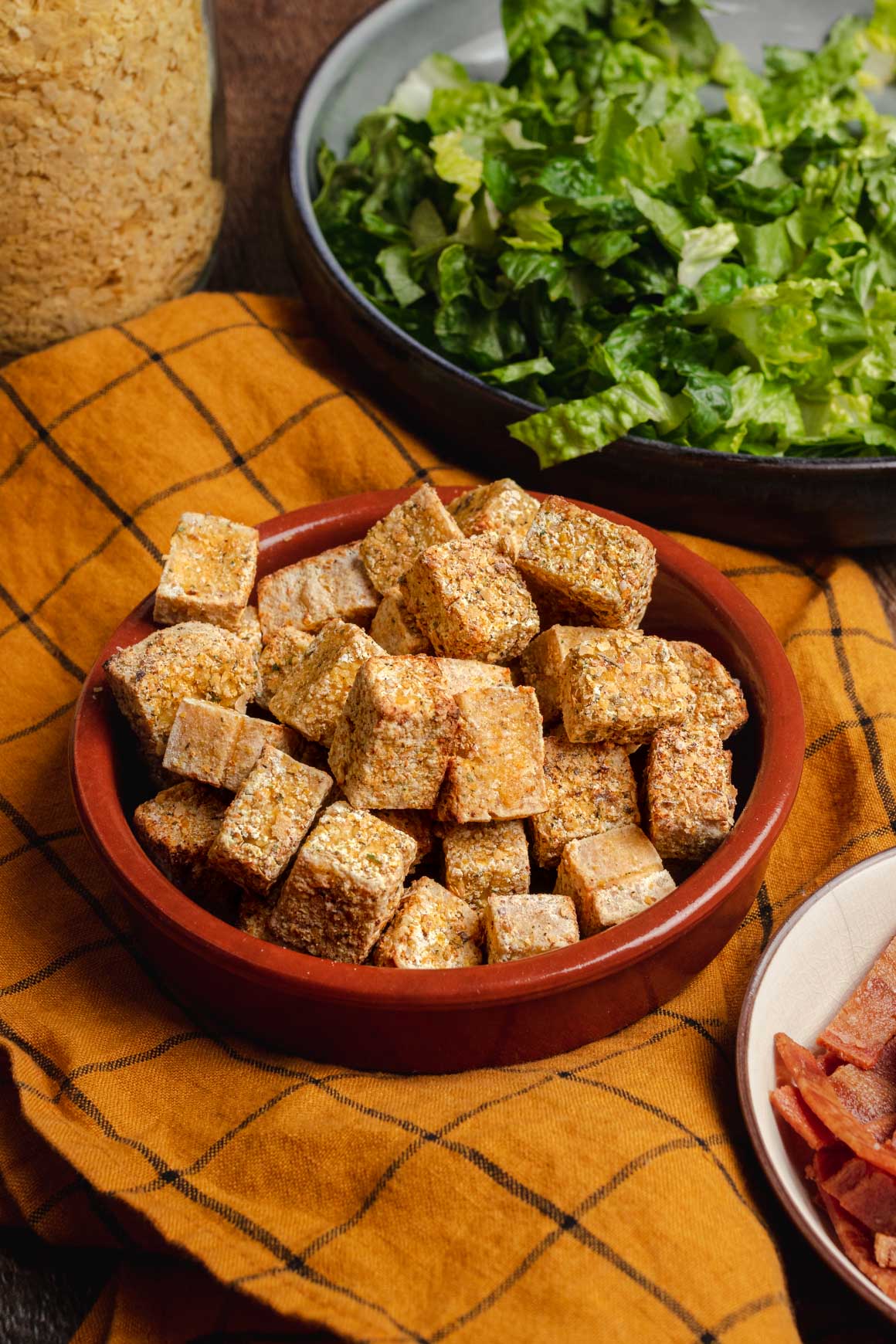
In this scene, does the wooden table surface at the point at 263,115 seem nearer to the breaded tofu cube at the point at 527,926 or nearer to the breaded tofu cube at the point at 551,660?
the breaded tofu cube at the point at 551,660

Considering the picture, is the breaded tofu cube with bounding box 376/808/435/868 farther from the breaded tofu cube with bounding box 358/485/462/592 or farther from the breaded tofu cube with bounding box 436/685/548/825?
the breaded tofu cube with bounding box 358/485/462/592

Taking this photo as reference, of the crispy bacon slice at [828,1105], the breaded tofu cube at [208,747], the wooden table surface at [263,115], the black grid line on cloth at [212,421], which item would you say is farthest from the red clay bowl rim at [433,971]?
the wooden table surface at [263,115]

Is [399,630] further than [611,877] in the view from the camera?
Yes

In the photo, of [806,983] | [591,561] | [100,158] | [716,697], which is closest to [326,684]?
[591,561]

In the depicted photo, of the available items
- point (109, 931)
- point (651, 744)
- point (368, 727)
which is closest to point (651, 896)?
point (651, 744)

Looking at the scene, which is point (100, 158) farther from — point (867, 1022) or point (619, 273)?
point (867, 1022)

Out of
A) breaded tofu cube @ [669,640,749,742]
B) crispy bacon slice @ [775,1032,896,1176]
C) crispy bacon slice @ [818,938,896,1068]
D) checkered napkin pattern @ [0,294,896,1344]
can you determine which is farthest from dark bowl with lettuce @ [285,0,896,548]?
crispy bacon slice @ [775,1032,896,1176]
